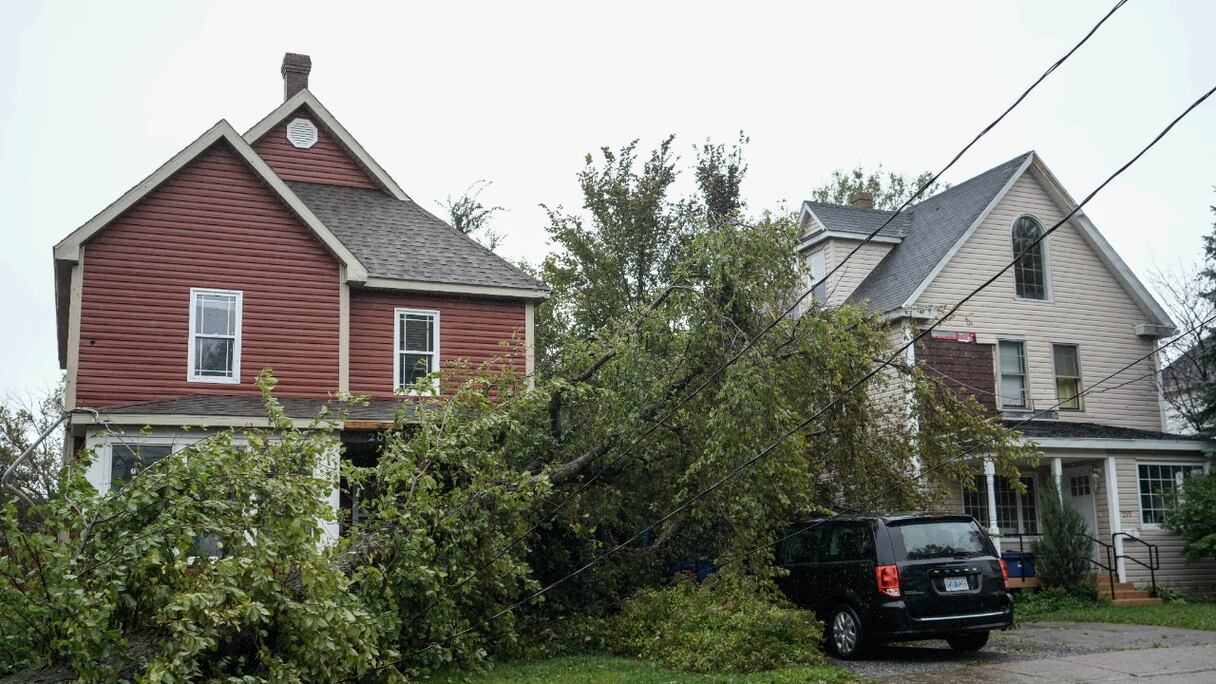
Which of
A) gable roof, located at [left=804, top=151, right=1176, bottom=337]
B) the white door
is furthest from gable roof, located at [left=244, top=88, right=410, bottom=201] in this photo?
the white door

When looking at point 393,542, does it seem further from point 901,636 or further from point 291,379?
point 291,379

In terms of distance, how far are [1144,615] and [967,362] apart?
613 centimetres

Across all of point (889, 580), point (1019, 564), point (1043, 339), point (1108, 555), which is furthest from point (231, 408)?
point (1043, 339)

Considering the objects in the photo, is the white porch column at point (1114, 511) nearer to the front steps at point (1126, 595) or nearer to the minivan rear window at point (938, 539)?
the front steps at point (1126, 595)

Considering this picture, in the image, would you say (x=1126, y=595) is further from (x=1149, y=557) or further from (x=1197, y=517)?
(x=1197, y=517)

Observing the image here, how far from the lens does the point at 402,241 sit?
750 inches

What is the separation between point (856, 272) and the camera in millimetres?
23672

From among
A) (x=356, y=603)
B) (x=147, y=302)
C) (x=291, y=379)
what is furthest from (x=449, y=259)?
(x=356, y=603)

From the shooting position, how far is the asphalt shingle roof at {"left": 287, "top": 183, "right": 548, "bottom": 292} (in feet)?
59.6

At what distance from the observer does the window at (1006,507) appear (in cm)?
2120

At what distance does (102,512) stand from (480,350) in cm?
1017

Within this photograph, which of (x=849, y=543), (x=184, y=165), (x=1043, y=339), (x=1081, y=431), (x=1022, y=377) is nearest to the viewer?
(x=849, y=543)

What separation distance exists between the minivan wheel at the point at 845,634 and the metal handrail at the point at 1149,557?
1004 centimetres

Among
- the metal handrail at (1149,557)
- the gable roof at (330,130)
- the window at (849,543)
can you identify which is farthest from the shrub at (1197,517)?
the gable roof at (330,130)
